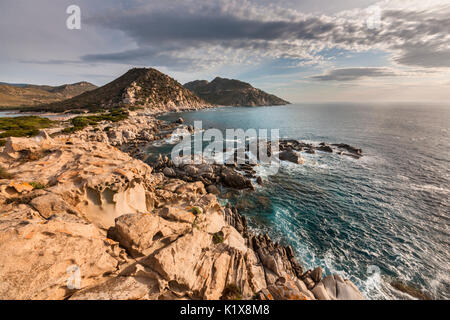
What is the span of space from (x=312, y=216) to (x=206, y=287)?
1859cm

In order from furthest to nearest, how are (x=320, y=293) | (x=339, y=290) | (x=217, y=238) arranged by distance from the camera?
(x=217, y=238), (x=339, y=290), (x=320, y=293)

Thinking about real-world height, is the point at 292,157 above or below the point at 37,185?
below

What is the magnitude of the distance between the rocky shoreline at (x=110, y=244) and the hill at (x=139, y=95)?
124565 millimetres

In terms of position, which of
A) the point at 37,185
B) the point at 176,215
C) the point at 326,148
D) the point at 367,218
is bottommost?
the point at 367,218

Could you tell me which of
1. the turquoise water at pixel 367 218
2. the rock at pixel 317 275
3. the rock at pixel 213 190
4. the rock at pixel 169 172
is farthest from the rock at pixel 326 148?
the rock at pixel 169 172

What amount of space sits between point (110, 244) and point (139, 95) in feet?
501

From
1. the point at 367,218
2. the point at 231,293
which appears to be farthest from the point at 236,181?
the point at 231,293

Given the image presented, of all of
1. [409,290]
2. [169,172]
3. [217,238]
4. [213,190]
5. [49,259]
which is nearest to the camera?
[49,259]

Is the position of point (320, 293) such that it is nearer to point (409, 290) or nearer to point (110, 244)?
point (409, 290)

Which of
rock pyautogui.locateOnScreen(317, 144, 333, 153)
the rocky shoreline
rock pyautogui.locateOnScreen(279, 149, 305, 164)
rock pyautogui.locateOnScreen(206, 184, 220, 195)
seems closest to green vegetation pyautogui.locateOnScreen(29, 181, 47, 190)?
the rocky shoreline

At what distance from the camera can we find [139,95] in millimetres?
133625

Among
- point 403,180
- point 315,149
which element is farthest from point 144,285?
point 315,149

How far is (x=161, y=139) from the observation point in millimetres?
56125
